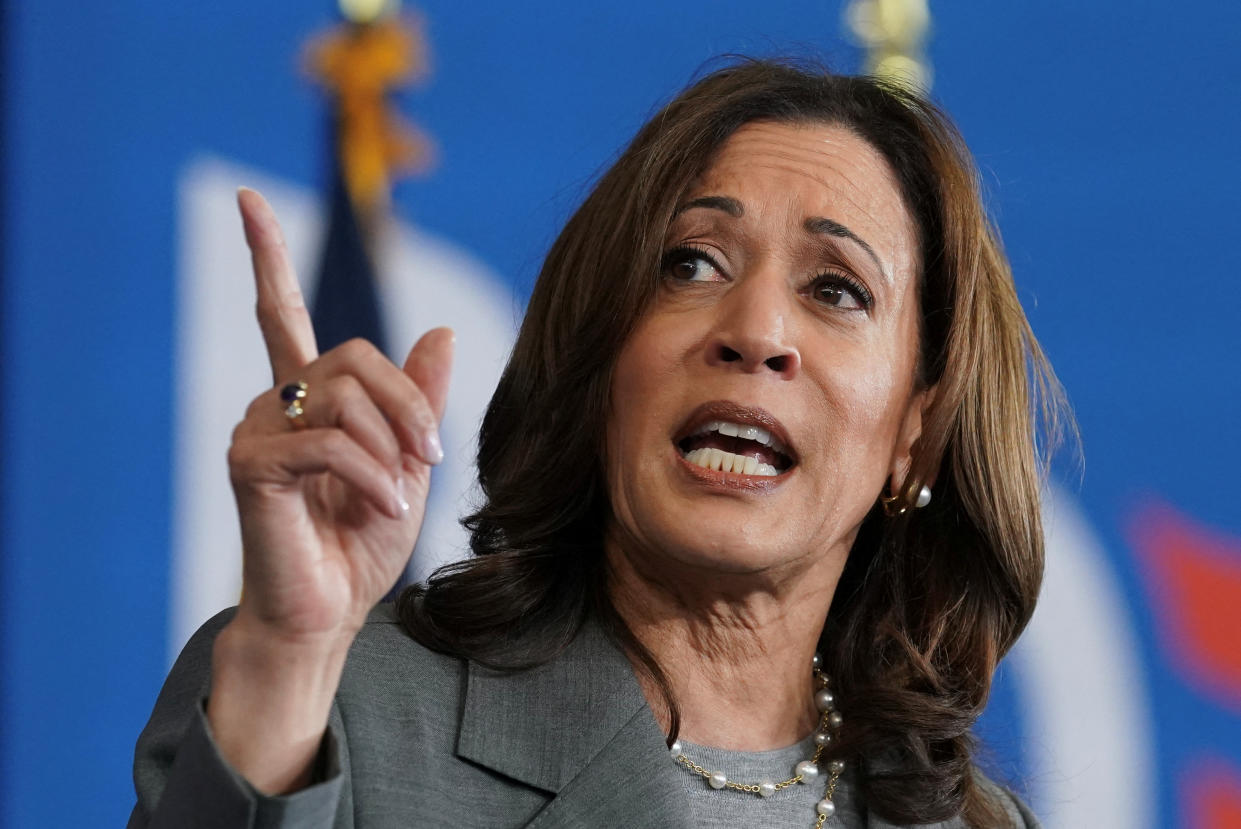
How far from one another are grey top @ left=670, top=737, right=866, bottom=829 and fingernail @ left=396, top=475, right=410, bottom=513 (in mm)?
515

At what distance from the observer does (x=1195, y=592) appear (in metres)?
2.37

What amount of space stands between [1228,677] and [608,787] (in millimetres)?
1396

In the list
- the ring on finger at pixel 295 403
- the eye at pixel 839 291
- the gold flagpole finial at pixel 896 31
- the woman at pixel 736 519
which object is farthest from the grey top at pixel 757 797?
the gold flagpole finial at pixel 896 31

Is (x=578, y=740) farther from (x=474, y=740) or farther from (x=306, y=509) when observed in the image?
(x=306, y=509)

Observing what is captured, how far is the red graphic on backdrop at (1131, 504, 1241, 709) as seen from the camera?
2344mm

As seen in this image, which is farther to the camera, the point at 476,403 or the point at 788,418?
the point at 476,403

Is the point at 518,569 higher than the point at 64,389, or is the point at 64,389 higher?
the point at 64,389

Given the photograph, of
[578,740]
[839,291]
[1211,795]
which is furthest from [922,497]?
[1211,795]

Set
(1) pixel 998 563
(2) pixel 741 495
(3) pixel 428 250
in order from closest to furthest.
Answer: (2) pixel 741 495 < (1) pixel 998 563 < (3) pixel 428 250

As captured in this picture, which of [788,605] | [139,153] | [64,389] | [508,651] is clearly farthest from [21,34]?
[788,605]

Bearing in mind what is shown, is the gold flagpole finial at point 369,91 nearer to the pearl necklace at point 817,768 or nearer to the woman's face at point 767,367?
the woman's face at point 767,367

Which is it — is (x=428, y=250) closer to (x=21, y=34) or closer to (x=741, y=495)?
(x=21, y=34)

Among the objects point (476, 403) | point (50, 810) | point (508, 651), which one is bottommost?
point (50, 810)

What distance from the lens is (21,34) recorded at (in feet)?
6.86
